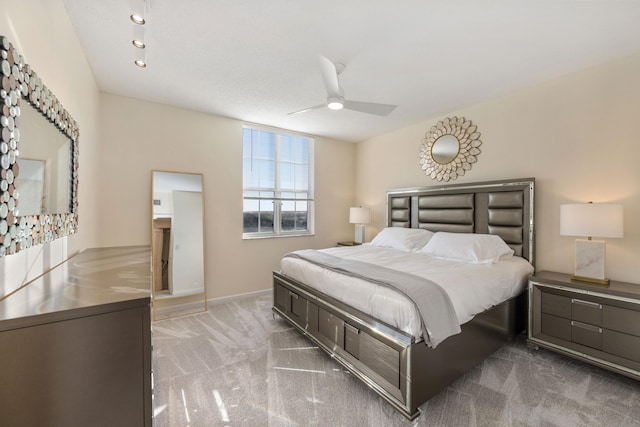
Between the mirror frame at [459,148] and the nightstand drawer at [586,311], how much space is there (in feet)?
6.27

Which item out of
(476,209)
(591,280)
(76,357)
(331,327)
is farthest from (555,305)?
(76,357)

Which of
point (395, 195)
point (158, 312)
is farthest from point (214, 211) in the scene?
point (395, 195)

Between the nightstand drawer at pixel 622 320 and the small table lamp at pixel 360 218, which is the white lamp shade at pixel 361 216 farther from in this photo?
the nightstand drawer at pixel 622 320

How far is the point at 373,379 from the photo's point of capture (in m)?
1.96

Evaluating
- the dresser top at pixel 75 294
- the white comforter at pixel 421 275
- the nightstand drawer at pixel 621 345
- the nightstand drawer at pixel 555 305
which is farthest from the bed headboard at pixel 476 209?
the dresser top at pixel 75 294

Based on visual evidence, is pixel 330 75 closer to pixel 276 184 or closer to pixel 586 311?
pixel 276 184

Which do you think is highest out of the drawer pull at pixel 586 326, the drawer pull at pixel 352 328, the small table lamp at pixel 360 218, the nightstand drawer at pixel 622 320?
the small table lamp at pixel 360 218

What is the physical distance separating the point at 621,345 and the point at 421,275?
1632 millimetres

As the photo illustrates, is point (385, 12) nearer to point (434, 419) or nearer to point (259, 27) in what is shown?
point (259, 27)

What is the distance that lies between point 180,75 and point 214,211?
1812 mm

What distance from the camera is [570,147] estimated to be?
278cm

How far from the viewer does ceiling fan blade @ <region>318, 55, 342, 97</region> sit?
2019mm

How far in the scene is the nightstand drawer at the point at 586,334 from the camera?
2.23 meters

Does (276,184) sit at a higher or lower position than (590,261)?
higher
